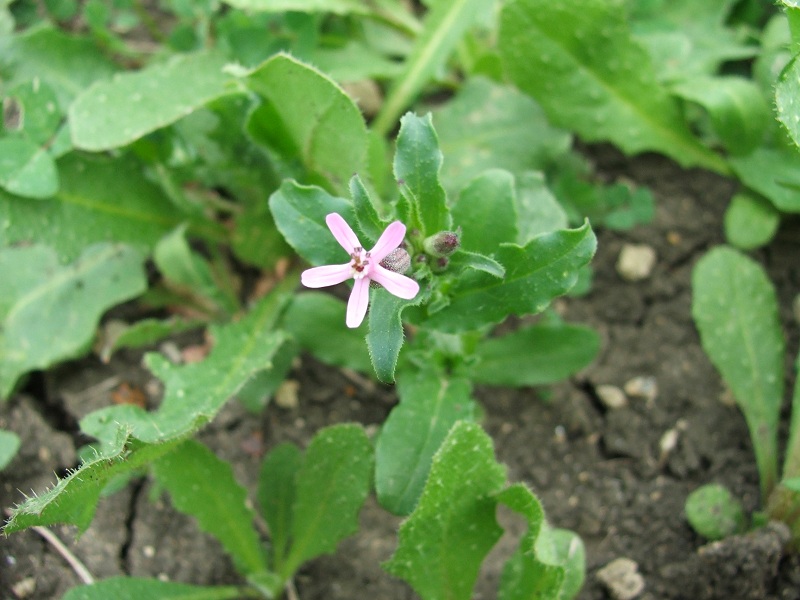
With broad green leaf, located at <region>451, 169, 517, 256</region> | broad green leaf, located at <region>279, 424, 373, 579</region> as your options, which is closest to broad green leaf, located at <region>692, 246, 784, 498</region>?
broad green leaf, located at <region>451, 169, 517, 256</region>

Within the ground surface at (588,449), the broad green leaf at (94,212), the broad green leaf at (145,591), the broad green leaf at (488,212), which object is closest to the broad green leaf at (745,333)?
the ground surface at (588,449)

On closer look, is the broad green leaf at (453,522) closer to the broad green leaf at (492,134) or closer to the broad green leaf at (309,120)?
the broad green leaf at (309,120)

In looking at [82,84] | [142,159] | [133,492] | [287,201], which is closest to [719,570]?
[287,201]

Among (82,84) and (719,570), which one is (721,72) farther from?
Answer: (82,84)

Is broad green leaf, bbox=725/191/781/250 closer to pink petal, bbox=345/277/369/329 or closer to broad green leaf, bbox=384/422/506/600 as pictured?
broad green leaf, bbox=384/422/506/600

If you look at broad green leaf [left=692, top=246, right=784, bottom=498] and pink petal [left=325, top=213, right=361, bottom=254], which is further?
broad green leaf [left=692, top=246, right=784, bottom=498]

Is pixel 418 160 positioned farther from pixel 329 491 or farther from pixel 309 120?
pixel 329 491
